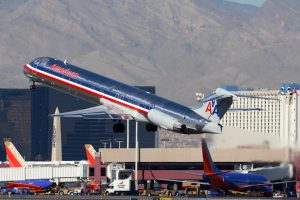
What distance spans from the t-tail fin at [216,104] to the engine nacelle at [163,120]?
14.0 ft

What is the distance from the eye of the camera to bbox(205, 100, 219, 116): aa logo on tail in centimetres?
19062

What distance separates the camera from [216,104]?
19075cm

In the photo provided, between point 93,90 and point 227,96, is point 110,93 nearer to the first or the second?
point 93,90

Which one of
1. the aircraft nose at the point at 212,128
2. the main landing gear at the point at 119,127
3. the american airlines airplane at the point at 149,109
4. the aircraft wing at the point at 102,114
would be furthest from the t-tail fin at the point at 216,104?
the aircraft wing at the point at 102,114

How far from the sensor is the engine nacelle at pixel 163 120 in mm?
188750

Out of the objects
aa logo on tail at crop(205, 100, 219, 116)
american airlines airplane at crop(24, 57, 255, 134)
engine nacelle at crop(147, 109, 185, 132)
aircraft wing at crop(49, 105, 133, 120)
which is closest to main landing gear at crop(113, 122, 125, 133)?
american airlines airplane at crop(24, 57, 255, 134)

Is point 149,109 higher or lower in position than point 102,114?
higher

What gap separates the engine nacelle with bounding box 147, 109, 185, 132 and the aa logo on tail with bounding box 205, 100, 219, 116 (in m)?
5.09

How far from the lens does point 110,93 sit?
197125mm

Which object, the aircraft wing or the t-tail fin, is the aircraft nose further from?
the aircraft wing

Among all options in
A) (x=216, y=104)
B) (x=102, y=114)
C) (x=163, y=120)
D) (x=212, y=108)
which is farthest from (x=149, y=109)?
(x=216, y=104)

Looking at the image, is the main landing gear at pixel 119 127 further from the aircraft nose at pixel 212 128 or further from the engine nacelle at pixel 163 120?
the aircraft nose at pixel 212 128

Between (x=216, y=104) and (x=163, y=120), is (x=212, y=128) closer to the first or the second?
(x=216, y=104)

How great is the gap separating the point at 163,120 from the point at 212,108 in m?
7.18
